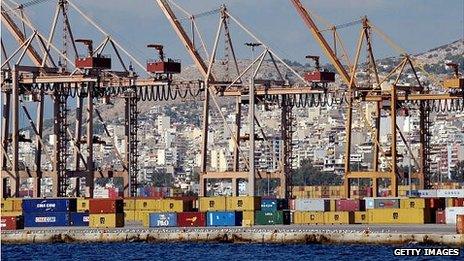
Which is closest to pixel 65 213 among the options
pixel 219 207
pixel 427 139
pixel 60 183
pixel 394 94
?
pixel 219 207

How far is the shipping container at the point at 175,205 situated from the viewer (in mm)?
107938

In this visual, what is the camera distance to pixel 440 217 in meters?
104

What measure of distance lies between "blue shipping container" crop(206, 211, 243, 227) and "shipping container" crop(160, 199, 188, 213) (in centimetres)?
601

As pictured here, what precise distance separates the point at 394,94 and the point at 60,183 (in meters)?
28.7

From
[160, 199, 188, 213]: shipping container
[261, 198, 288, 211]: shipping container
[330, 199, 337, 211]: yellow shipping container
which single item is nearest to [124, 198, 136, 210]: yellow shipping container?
[160, 199, 188, 213]: shipping container

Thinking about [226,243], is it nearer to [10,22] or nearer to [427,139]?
[10,22]

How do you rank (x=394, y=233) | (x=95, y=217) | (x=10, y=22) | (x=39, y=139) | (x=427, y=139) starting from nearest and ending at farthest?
1. (x=394, y=233)
2. (x=95, y=217)
3. (x=39, y=139)
4. (x=10, y=22)
5. (x=427, y=139)

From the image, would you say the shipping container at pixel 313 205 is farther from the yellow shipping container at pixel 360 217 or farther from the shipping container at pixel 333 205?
the yellow shipping container at pixel 360 217

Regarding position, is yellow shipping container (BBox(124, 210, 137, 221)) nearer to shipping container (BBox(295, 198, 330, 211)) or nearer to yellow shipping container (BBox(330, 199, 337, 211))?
shipping container (BBox(295, 198, 330, 211))

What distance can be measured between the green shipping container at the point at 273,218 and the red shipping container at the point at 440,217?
400 inches

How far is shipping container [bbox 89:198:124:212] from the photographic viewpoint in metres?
101

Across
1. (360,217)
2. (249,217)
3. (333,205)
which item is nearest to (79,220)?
(249,217)

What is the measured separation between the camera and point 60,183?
402ft

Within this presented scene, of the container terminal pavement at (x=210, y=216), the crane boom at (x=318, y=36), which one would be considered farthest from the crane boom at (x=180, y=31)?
the container terminal pavement at (x=210, y=216)
